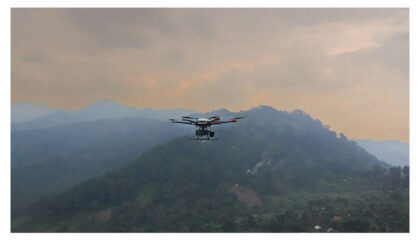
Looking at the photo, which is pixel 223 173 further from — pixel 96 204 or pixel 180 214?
pixel 96 204

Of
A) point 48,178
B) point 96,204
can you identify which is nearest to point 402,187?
point 96,204

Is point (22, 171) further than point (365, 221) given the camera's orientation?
Yes

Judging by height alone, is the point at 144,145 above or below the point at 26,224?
above

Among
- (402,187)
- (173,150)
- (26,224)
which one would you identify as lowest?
(26,224)

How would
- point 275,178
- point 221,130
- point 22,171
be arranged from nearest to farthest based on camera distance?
point 275,178 → point 22,171 → point 221,130

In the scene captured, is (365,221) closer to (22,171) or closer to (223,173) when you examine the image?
(223,173)

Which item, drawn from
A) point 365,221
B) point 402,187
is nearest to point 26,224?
point 365,221
